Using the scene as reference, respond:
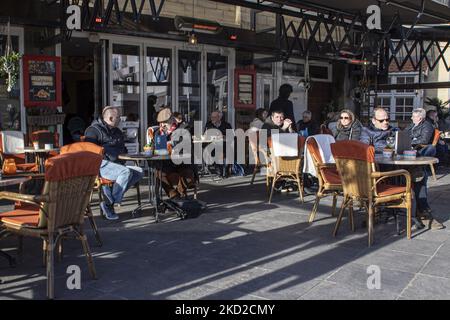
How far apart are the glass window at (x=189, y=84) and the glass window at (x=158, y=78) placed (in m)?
0.25

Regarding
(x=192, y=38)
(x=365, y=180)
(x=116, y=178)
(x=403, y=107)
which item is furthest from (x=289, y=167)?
(x=403, y=107)

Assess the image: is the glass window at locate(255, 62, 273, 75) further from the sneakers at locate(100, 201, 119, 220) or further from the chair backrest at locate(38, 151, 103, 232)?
the chair backrest at locate(38, 151, 103, 232)

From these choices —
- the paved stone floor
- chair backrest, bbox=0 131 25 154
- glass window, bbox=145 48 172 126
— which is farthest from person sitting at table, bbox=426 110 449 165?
chair backrest, bbox=0 131 25 154

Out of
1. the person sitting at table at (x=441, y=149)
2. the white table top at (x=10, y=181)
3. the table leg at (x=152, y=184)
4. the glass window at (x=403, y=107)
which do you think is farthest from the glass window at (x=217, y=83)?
the glass window at (x=403, y=107)

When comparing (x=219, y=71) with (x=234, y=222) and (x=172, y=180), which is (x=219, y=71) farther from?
(x=234, y=222)

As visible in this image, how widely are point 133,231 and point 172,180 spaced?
1084 mm

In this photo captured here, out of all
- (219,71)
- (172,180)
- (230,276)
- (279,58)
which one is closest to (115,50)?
(219,71)

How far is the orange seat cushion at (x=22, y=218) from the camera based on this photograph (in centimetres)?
339

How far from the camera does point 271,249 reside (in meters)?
4.33

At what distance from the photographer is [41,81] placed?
8.11m

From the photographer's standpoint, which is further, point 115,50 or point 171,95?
point 171,95

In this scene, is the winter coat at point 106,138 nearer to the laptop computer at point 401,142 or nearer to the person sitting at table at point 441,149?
the laptop computer at point 401,142

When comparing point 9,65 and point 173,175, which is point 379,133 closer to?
point 173,175
